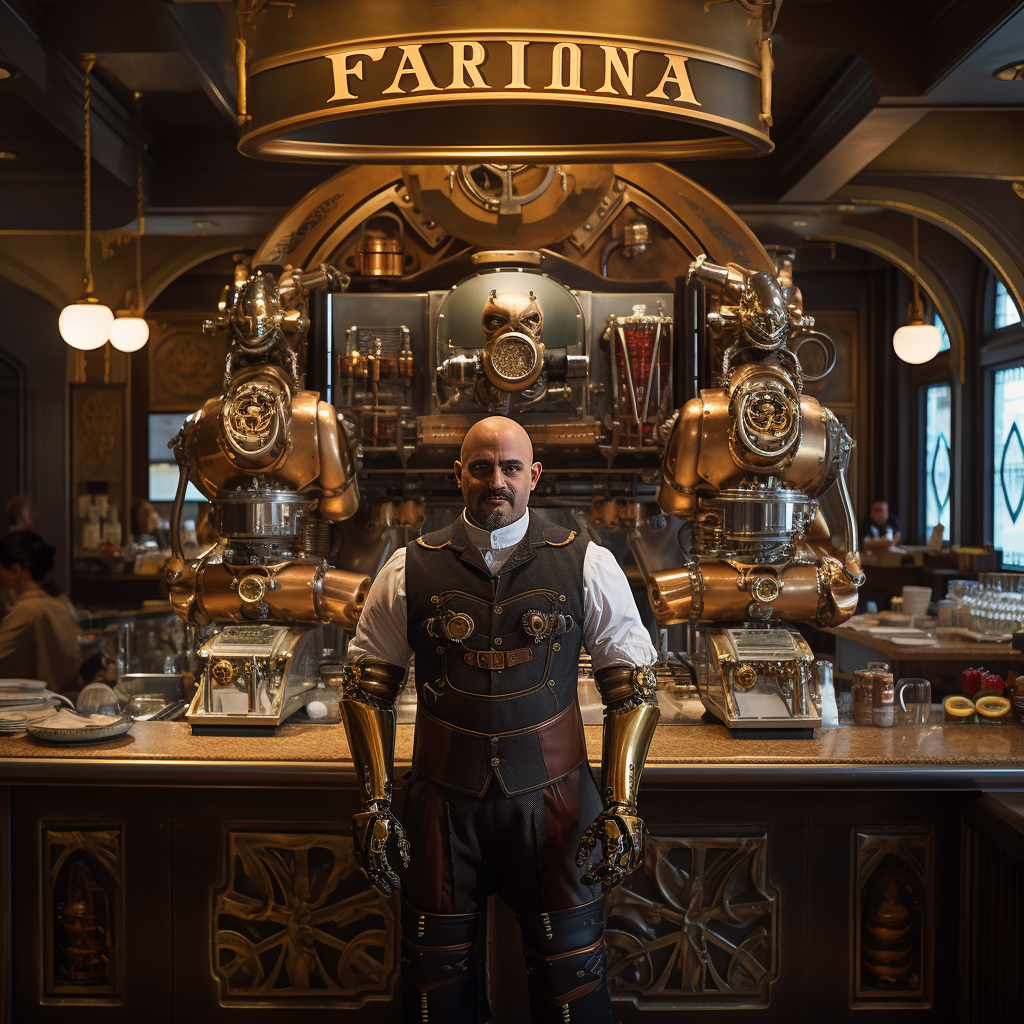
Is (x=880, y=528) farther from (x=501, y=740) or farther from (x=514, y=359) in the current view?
(x=501, y=740)

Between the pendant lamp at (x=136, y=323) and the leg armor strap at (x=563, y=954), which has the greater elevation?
the pendant lamp at (x=136, y=323)

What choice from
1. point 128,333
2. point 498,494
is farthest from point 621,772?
point 128,333

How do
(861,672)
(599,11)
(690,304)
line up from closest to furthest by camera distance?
(599,11)
(861,672)
(690,304)

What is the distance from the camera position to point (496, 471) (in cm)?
229

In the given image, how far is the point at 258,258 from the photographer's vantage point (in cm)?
428

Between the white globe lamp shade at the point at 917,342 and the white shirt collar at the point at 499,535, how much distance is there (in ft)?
22.7

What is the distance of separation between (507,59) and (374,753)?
1.45 meters

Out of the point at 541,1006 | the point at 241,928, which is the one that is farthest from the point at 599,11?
the point at 241,928

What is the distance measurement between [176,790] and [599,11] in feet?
7.38

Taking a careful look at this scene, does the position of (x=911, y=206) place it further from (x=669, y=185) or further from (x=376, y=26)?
(x=376, y=26)

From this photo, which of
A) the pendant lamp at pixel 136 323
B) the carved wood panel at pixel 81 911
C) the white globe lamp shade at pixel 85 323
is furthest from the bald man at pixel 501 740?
the pendant lamp at pixel 136 323

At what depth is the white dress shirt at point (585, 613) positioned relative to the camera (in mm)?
2377

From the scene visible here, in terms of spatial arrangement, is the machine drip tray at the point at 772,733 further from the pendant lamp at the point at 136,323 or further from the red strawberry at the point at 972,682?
the pendant lamp at the point at 136,323

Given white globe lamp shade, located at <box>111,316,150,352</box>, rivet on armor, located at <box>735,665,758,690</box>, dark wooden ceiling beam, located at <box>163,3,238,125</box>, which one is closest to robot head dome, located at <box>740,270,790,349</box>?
rivet on armor, located at <box>735,665,758,690</box>
